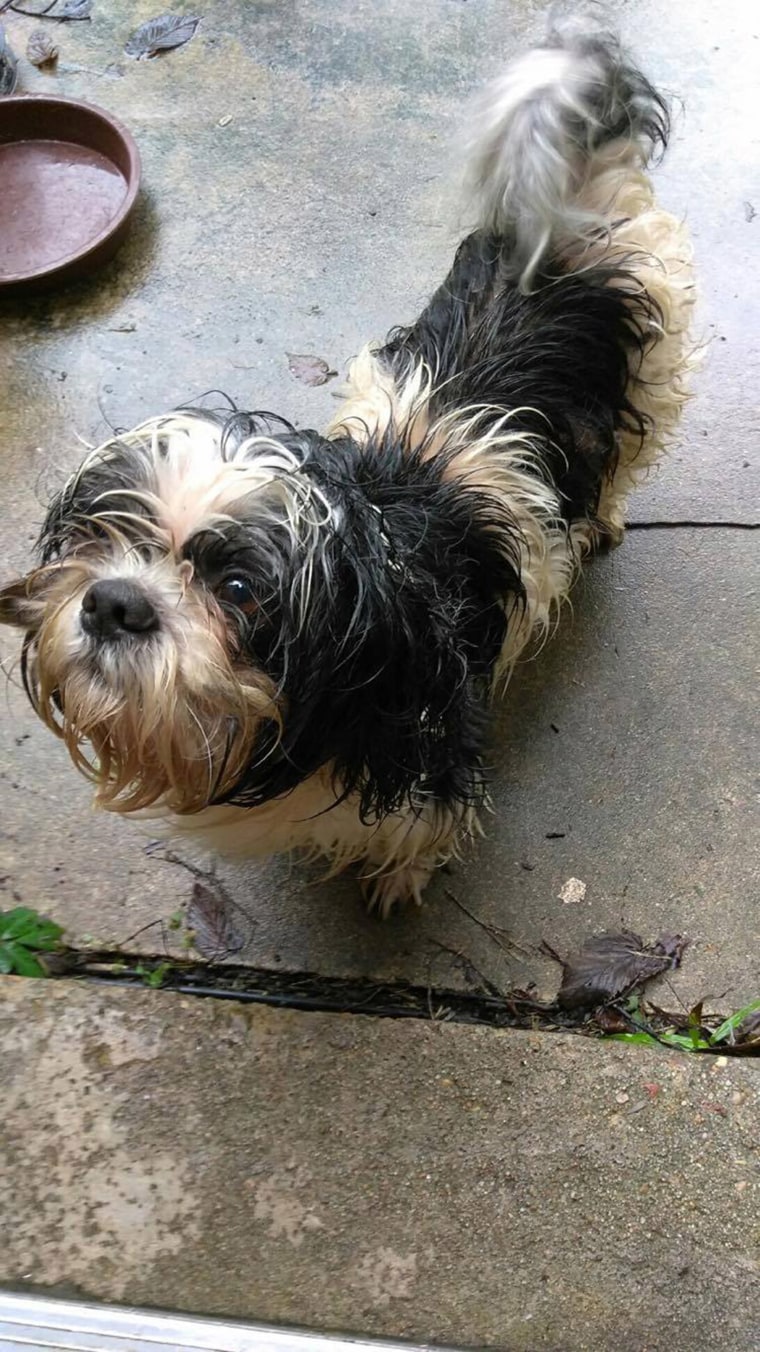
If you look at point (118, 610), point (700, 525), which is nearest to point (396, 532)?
point (118, 610)

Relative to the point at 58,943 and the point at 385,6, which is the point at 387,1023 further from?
the point at 385,6

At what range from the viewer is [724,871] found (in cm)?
248

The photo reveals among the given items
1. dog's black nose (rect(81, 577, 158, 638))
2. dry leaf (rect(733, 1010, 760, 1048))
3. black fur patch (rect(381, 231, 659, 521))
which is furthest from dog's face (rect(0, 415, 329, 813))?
dry leaf (rect(733, 1010, 760, 1048))

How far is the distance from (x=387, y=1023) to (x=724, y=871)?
36.8 inches

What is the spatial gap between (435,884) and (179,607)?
4.07 feet

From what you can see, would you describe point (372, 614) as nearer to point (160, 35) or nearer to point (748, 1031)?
point (748, 1031)

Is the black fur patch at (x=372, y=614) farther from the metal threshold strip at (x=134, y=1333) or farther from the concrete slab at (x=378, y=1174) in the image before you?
→ the metal threshold strip at (x=134, y=1333)

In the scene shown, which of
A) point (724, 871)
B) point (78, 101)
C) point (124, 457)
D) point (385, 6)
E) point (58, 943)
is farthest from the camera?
point (385, 6)

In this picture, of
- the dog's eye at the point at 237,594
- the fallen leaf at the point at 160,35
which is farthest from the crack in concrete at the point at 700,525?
the fallen leaf at the point at 160,35

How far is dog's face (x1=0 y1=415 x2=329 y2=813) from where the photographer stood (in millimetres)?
1422

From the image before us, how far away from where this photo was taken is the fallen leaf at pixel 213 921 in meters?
2.29

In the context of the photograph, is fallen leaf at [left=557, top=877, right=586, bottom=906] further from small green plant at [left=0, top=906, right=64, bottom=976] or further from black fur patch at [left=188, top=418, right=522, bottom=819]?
small green plant at [left=0, top=906, right=64, bottom=976]

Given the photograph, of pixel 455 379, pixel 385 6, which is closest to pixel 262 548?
pixel 455 379

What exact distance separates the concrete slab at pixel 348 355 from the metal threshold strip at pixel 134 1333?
0.73 m
